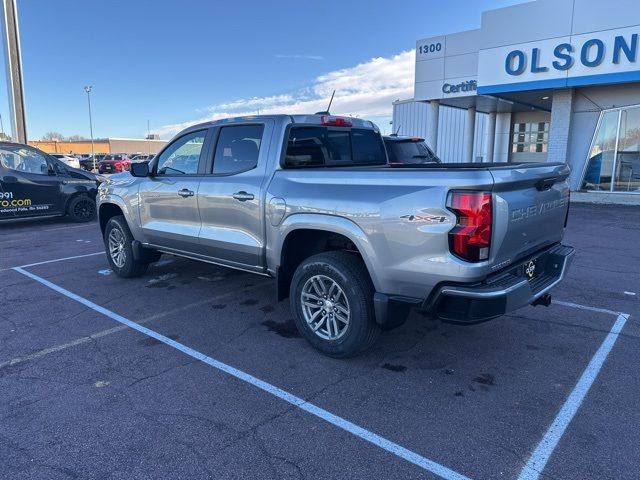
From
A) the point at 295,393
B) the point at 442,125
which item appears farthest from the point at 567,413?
the point at 442,125

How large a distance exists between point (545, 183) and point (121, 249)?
5271 millimetres

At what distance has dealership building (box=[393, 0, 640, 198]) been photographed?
48.0 feet

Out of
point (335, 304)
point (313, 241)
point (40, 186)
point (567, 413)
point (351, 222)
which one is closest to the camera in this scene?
point (567, 413)

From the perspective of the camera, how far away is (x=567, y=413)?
10.3 feet

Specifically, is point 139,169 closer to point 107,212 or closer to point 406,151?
point 107,212

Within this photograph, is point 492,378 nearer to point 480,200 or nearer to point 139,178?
point 480,200

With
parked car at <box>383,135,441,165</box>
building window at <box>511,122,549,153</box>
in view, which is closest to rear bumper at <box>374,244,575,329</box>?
parked car at <box>383,135,441,165</box>

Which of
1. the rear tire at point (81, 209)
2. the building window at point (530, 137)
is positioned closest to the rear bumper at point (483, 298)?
the rear tire at point (81, 209)

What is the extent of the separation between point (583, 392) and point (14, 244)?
9.82 meters

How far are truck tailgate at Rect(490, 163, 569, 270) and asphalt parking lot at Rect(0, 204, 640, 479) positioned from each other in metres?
1.00

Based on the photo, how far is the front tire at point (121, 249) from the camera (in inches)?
246

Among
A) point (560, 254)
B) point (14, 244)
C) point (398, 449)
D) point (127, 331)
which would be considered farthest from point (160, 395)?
point (14, 244)

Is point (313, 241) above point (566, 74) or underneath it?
underneath

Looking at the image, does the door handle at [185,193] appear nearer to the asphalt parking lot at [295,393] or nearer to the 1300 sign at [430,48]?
the asphalt parking lot at [295,393]
